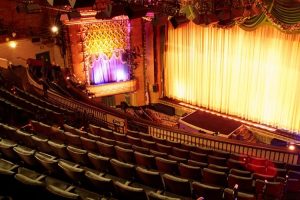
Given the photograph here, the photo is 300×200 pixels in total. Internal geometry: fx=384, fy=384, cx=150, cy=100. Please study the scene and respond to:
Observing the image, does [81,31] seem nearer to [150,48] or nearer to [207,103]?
[150,48]

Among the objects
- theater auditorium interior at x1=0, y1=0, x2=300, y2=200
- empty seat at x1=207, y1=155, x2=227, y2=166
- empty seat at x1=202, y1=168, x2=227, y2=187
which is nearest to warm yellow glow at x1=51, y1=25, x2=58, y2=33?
theater auditorium interior at x1=0, y1=0, x2=300, y2=200

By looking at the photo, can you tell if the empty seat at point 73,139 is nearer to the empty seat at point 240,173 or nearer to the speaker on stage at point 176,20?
the empty seat at point 240,173

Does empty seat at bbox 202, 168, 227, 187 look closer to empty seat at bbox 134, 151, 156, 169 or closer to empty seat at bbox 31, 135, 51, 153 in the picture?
empty seat at bbox 134, 151, 156, 169

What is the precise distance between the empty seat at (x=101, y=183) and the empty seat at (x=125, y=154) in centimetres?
118

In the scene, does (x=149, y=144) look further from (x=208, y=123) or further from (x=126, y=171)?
(x=208, y=123)

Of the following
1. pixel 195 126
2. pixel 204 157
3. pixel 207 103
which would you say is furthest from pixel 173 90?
pixel 204 157

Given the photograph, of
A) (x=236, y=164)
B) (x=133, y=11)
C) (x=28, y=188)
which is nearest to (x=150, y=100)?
(x=133, y=11)

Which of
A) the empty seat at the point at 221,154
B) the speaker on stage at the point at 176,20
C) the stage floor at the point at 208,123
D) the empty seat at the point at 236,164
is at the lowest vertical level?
the stage floor at the point at 208,123

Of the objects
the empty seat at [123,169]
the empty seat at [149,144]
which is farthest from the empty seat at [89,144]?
the empty seat at [149,144]

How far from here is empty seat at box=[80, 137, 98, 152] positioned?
716cm

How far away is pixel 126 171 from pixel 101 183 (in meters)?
0.71

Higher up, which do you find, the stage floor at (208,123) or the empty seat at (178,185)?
the empty seat at (178,185)

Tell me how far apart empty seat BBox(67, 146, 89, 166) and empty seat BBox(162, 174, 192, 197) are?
147 centimetres

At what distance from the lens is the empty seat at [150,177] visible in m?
5.90
